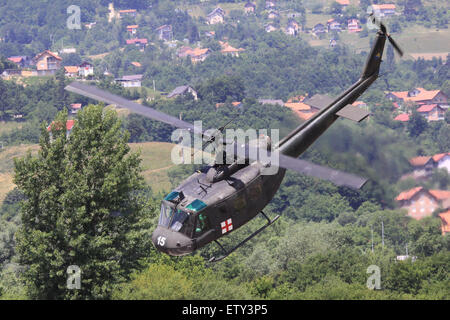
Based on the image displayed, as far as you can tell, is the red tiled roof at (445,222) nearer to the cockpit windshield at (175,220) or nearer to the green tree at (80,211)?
the green tree at (80,211)

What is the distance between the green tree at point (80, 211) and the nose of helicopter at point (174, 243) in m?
8.66

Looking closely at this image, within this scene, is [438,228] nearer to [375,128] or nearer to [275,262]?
[275,262]

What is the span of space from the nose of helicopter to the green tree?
28.4 feet

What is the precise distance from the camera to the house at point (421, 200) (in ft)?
148

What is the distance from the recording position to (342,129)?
161 ft

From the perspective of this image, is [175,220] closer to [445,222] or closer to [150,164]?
[445,222]

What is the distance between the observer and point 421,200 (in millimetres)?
49500

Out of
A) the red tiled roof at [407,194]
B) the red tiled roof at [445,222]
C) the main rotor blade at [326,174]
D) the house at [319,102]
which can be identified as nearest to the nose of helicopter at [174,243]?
the main rotor blade at [326,174]

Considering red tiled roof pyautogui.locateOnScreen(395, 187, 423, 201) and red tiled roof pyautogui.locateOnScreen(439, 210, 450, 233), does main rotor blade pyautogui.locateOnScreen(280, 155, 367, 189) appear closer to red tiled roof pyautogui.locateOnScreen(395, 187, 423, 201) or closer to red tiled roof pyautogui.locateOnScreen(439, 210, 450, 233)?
red tiled roof pyautogui.locateOnScreen(395, 187, 423, 201)

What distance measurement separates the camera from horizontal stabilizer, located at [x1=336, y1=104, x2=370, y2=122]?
38553mm

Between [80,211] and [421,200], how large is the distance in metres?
20.5

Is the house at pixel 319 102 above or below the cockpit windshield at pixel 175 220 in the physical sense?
above

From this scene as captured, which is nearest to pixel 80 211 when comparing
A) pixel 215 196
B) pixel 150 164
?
pixel 215 196

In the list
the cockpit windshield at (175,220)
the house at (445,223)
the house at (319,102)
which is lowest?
the house at (445,223)
